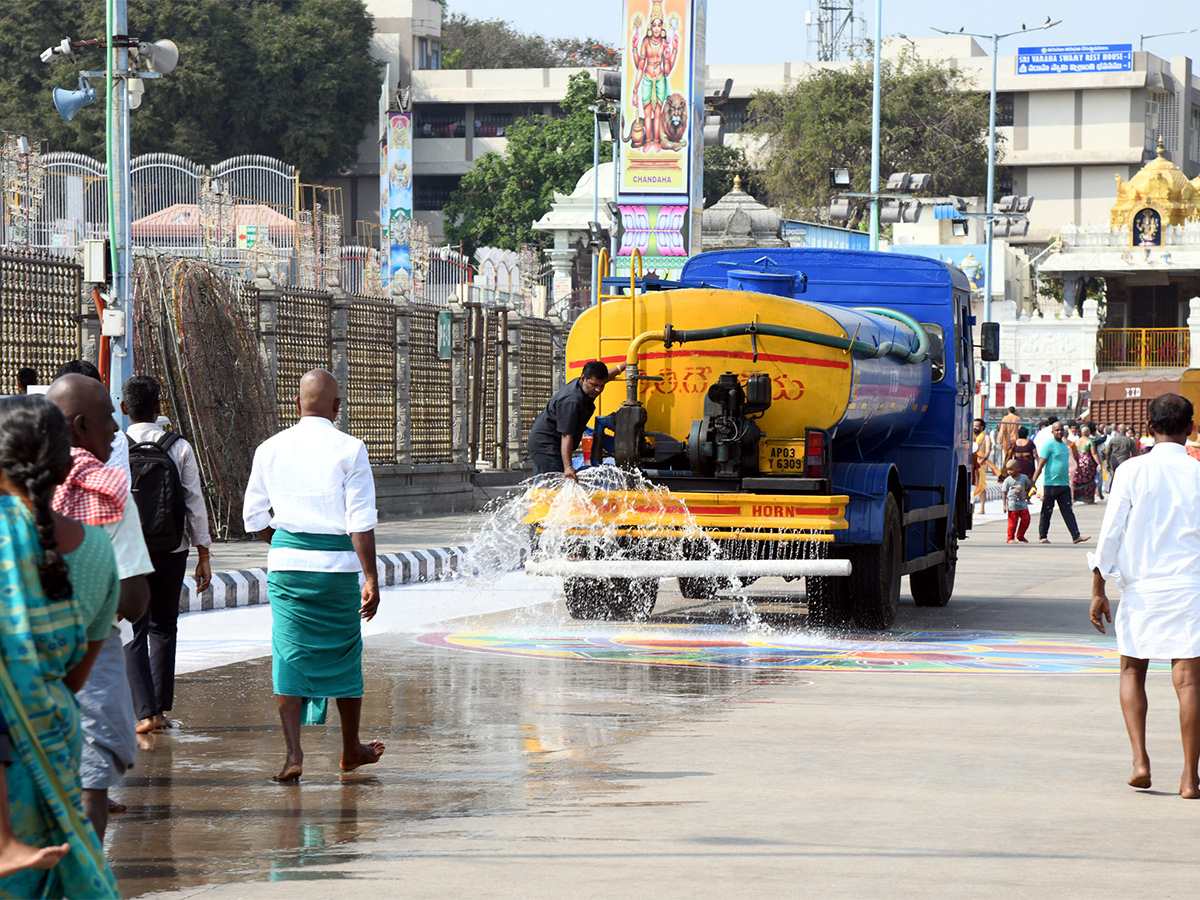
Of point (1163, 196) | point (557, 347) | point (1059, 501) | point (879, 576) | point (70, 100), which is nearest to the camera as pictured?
point (879, 576)

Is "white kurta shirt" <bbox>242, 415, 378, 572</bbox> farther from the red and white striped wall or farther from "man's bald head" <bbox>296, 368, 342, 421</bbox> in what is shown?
the red and white striped wall

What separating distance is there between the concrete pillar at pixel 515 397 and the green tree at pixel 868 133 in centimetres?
4367

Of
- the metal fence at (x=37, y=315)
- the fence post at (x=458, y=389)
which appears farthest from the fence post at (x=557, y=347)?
the metal fence at (x=37, y=315)

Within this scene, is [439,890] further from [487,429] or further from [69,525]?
[487,429]

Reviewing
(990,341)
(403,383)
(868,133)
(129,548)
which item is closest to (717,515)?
(990,341)

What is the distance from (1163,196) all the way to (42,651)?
6095 cm

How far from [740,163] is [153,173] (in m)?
46.0

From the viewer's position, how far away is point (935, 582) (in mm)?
16547

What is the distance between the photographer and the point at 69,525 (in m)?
4.24

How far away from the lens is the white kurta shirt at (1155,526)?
7879 millimetres

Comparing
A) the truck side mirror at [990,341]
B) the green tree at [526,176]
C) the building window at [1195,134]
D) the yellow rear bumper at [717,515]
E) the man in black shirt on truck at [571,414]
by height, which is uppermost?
the building window at [1195,134]

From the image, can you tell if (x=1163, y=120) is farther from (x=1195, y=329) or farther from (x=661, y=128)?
(x=661, y=128)

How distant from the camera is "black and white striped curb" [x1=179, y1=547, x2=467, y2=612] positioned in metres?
15.0

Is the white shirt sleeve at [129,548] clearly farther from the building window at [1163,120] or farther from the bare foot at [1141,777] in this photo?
the building window at [1163,120]
